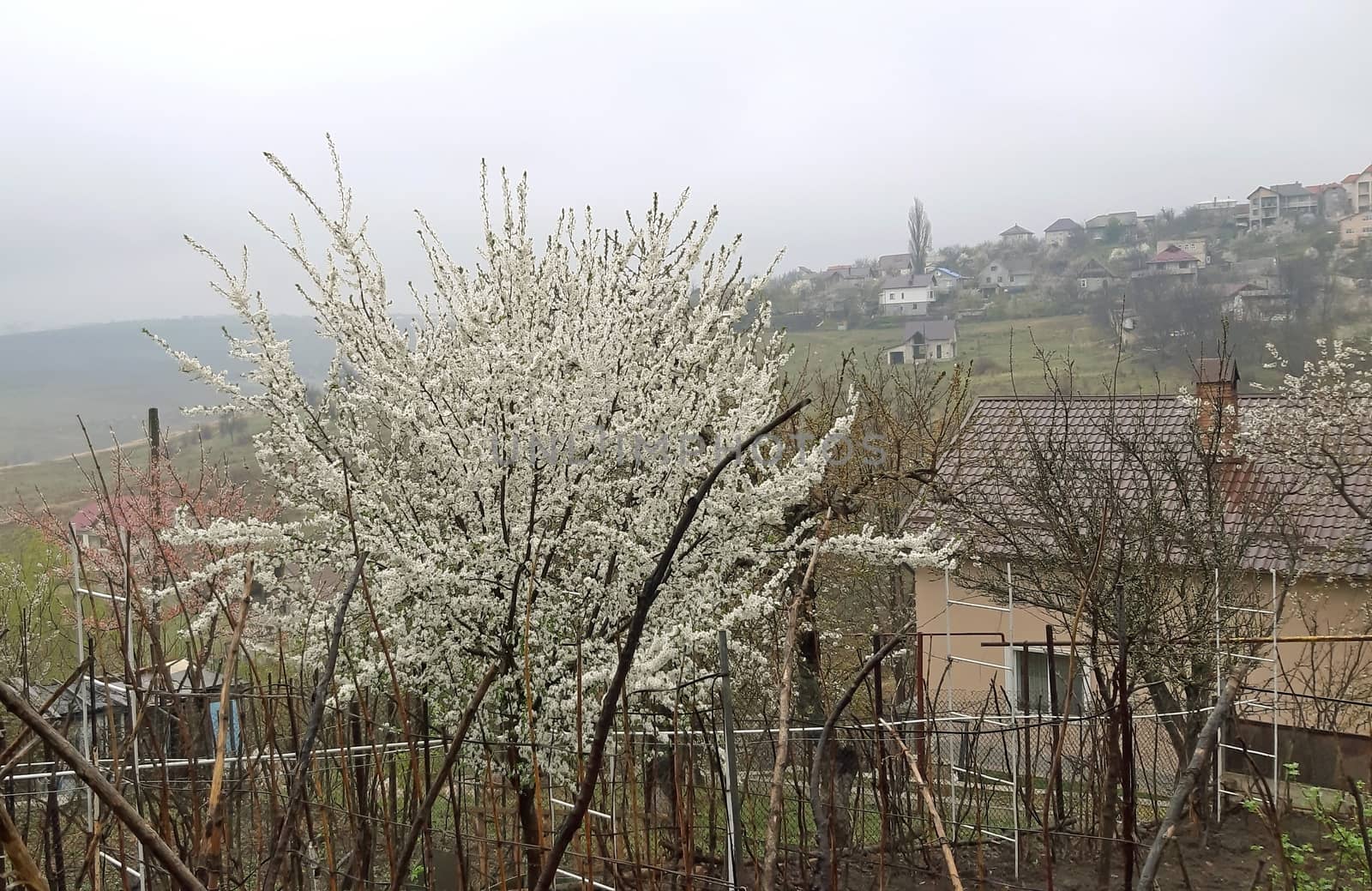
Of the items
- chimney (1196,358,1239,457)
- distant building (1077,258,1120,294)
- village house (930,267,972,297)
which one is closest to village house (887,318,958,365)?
village house (930,267,972,297)

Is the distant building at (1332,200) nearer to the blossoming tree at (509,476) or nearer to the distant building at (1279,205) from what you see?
the distant building at (1279,205)

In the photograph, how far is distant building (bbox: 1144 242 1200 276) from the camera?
179ft

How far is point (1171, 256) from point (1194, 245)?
17.7 feet

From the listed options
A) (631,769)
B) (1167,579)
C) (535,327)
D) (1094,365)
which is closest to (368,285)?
(535,327)

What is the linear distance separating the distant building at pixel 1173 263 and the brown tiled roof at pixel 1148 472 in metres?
40.8

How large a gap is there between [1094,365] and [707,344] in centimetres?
4446

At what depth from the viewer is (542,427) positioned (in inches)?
239

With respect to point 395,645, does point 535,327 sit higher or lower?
higher

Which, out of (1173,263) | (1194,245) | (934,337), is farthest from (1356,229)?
(934,337)

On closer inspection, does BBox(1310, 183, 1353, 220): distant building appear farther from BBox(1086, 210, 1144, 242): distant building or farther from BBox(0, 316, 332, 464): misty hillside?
BBox(0, 316, 332, 464): misty hillside

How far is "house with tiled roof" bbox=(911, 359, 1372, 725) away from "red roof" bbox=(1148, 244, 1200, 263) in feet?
163

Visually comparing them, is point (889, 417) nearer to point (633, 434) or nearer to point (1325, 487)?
point (1325, 487)

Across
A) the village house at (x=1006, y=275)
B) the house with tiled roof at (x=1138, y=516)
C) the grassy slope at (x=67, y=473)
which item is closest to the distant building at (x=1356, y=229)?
the village house at (x=1006, y=275)

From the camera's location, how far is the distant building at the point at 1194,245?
62438mm
